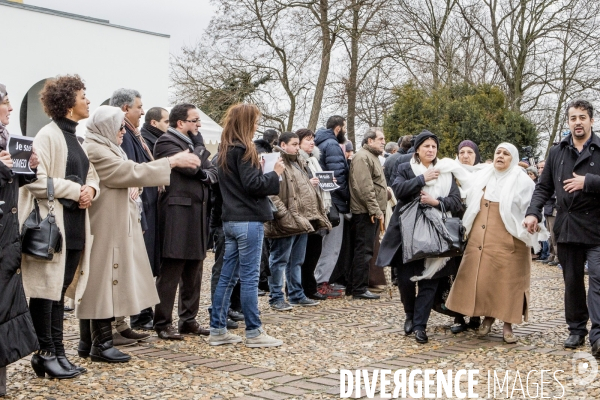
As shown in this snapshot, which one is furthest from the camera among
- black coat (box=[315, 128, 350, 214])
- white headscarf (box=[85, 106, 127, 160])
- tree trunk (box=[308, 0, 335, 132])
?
tree trunk (box=[308, 0, 335, 132])

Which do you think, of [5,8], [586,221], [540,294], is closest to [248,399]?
[586,221]

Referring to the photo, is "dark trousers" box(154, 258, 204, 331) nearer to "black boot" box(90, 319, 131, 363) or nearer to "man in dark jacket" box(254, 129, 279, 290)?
"black boot" box(90, 319, 131, 363)

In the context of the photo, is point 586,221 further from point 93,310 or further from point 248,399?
point 93,310

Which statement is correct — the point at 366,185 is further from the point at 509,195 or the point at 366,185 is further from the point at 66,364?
the point at 66,364

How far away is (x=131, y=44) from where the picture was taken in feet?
70.9

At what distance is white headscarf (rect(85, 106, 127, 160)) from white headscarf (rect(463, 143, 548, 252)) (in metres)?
3.27

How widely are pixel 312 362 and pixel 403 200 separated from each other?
1932mm

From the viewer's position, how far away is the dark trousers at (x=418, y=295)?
680 cm

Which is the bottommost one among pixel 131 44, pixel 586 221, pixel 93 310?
pixel 93 310

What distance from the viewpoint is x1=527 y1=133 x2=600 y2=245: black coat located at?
6383mm

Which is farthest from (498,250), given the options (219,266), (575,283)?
(219,266)

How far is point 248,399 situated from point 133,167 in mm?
2074

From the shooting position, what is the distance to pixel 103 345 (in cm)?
574

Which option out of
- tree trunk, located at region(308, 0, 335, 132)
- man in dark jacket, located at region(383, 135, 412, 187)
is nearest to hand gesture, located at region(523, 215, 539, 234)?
man in dark jacket, located at region(383, 135, 412, 187)
